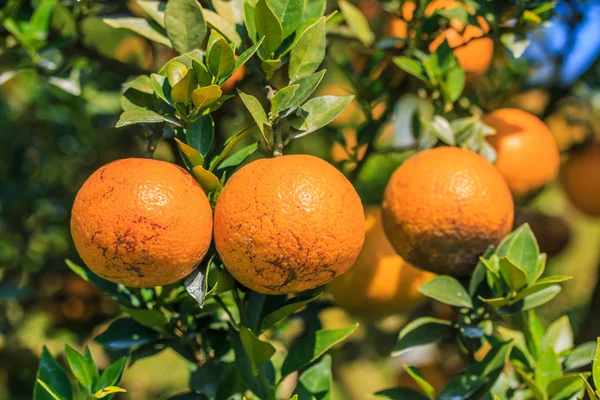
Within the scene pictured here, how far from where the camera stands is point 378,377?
2.89m

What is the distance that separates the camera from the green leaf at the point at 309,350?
0.91 meters

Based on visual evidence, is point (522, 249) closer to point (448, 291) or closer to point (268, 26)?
point (448, 291)

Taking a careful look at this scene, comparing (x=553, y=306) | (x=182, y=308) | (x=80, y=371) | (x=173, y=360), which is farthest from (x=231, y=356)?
(x=173, y=360)

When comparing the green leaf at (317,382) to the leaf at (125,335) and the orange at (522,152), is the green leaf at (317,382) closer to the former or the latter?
the leaf at (125,335)

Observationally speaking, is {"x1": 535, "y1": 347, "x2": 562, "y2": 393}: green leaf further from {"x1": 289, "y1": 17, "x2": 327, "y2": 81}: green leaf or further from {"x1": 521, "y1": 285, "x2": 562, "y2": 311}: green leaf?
{"x1": 289, "y1": 17, "x2": 327, "y2": 81}: green leaf

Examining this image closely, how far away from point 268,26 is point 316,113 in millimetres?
120

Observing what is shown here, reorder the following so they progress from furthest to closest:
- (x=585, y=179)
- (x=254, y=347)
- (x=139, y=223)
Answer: (x=585, y=179)
(x=254, y=347)
(x=139, y=223)

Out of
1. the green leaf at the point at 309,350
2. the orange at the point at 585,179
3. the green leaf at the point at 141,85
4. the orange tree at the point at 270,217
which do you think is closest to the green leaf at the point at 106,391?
the orange tree at the point at 270,217

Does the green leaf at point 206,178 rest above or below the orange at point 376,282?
above

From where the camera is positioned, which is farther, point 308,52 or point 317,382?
point 317,382

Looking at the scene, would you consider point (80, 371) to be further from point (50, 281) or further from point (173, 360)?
point (173, 360)

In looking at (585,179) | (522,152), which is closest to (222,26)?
(522,152)

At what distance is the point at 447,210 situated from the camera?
915 millimetres

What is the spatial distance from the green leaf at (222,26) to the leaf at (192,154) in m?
0.18
